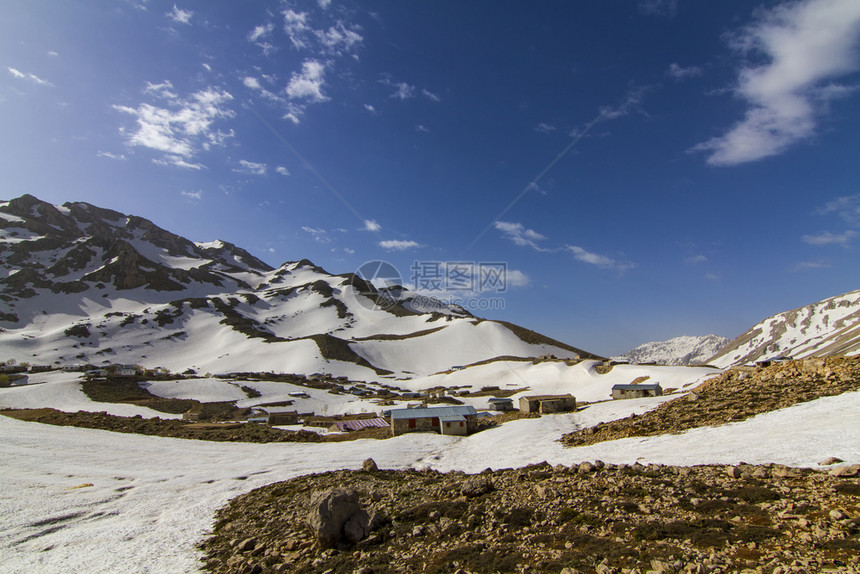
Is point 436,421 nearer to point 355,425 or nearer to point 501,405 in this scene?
point 355,425

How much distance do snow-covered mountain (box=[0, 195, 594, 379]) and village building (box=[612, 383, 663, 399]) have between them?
72.8 metres

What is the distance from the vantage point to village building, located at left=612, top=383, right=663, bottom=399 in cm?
5309

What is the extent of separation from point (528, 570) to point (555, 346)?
467 feet

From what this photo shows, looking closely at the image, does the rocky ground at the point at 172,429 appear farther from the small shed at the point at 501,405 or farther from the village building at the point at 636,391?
the village building at the point at 636,391

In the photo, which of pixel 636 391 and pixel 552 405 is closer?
pixel 552 405

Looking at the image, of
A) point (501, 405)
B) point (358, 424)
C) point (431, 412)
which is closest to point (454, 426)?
point (431, 412)

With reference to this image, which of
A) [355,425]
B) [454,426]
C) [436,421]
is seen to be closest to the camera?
[454,426]

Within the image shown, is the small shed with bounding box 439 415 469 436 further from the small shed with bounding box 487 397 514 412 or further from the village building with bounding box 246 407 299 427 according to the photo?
the village building with bounding box 246 407 299 427

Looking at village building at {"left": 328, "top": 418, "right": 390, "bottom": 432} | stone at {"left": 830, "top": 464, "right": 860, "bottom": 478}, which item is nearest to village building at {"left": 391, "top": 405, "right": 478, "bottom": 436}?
village building at {"left": 328, "top": 418, "right": 390, "bottom": 432}

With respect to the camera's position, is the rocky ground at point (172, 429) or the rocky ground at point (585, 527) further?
the rocky ground at point (172, 429)

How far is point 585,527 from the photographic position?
887 centimetres

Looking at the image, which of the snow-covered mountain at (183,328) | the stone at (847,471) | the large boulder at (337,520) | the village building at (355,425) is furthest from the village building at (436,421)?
the snow-covered mountain at (183,328)

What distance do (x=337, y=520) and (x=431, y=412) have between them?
109 feet

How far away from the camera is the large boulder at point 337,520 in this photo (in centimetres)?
966
